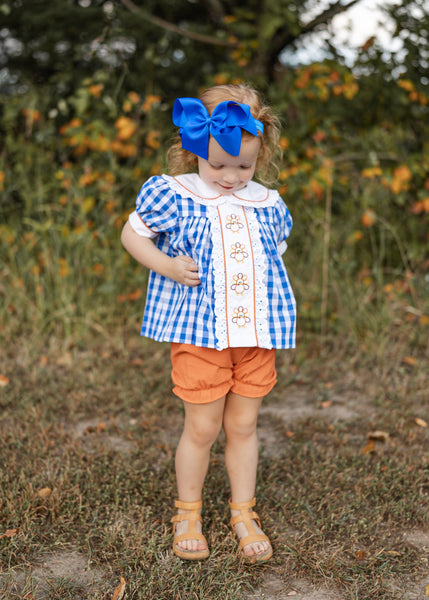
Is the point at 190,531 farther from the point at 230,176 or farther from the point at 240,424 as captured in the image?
the point at 230,176

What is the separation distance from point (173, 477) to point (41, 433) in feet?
2.19

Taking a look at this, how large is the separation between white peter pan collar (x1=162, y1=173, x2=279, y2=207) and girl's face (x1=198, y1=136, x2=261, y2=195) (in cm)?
2

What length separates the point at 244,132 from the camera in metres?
1.89

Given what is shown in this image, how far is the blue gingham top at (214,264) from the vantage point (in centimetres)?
192

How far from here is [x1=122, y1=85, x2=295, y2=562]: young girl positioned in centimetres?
191

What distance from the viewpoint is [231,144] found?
1.84 meters

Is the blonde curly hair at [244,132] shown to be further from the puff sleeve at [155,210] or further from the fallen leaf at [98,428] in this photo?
the fallen leaf at [98,428]

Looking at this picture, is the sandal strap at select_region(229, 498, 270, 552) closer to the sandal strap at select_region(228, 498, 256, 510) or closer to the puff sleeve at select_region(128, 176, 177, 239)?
the sandal strap at select_region(228, 498, 256, 510)

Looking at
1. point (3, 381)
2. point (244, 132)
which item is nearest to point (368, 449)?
point (244, 132)

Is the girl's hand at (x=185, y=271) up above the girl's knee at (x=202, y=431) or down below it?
above

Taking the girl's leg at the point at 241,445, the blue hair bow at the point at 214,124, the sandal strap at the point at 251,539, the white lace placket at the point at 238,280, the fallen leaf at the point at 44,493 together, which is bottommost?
the fallen leaf at the point at 44,493

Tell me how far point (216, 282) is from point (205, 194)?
0.29m

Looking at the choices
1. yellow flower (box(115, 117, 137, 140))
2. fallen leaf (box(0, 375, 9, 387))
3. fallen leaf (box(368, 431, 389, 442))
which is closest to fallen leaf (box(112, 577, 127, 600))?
fallen leaf (box(368, 431, 389, 442))

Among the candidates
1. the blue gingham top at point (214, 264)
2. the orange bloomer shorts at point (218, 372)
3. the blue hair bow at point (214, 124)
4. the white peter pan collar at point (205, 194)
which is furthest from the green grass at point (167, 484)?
the blue hair bow at point (214, 124)
